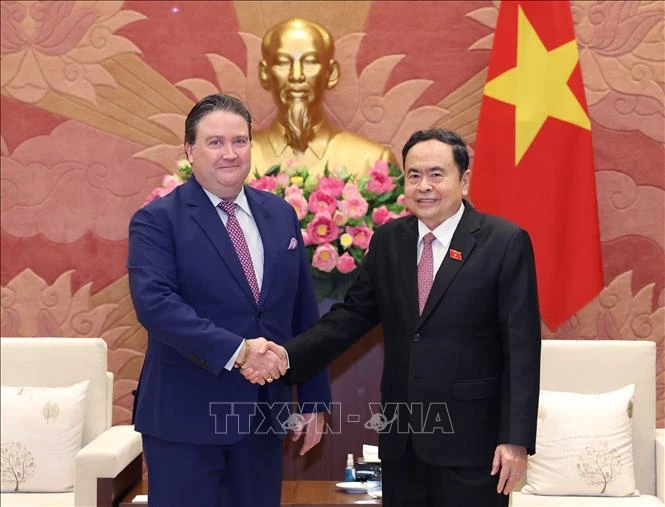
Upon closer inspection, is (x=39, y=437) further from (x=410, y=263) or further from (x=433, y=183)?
(x=433, y=183)

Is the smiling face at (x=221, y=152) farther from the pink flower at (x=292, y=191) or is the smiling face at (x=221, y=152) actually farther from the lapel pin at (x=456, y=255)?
the pink flower at (x=292, y=191)

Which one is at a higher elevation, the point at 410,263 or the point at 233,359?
the point at 410,263

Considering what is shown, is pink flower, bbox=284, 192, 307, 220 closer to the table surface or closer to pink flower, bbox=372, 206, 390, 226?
pink flower, bbox=372, 206, 390, 226

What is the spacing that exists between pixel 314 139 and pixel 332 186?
739 millimetres

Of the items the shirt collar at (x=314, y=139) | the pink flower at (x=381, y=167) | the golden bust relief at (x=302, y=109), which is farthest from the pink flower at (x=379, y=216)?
the shirt collar at (x=314, y=139)

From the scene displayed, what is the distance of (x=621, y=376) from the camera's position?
3.72 metres

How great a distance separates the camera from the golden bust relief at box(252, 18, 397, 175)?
13.5 ft

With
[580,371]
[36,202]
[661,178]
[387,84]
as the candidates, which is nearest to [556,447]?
[580,371]

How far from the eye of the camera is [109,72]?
4.50m

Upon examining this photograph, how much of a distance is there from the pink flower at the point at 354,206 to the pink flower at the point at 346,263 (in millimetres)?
161

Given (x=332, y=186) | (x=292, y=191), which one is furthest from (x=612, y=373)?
(x=292, y=191)

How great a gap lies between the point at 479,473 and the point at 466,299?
0.46 meters

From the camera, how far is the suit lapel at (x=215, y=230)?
240 cm

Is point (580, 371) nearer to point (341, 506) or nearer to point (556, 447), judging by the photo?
point (556, 447)
